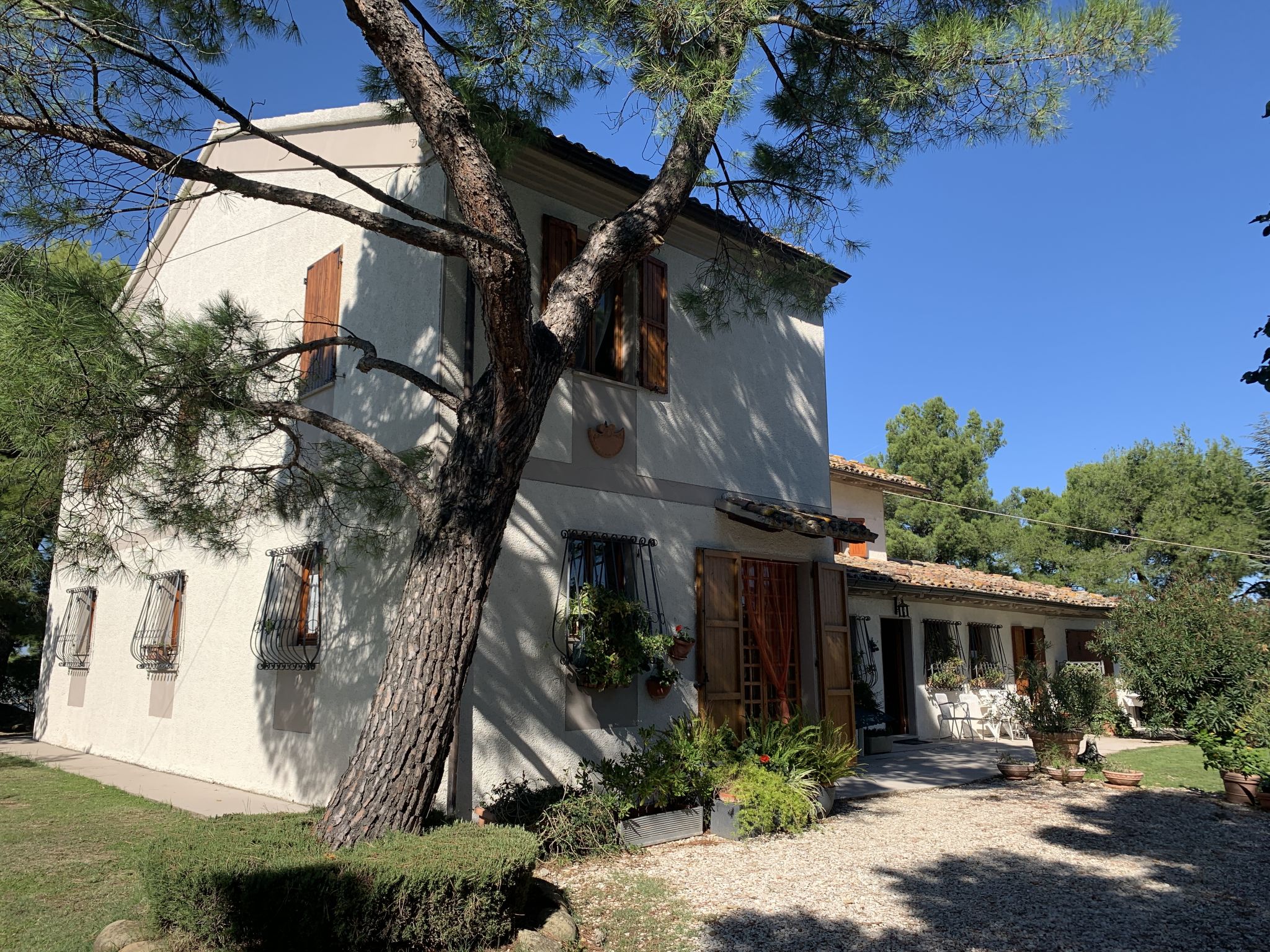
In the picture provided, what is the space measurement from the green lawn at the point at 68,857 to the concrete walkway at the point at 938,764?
19.9 ft

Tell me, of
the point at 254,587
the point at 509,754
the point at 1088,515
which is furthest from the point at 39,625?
the point at 1088,515

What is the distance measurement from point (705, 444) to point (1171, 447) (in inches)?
947

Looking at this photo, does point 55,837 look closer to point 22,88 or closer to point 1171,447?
point 22,88

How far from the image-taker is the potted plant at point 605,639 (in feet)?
23.0

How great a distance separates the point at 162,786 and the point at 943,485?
25645mm

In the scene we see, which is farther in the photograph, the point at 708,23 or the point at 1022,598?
the point at 1022,598

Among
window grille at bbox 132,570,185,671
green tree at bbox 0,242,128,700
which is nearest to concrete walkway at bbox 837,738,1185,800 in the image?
green tree at bbox 0,242,128,700

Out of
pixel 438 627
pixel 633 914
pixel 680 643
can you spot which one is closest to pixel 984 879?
pixel 633 914

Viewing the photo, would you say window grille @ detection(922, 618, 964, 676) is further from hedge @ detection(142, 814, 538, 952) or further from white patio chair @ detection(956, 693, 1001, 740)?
hedge @ detection(142, 814, 538, 952)

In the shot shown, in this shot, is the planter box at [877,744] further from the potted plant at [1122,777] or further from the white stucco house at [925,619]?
the potted plant at [1122,777]

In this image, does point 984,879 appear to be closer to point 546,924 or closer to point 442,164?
point 546,924

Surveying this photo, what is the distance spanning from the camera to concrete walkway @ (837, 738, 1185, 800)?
30.5 ft

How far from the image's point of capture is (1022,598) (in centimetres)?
1537

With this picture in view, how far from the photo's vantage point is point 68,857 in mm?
5902
